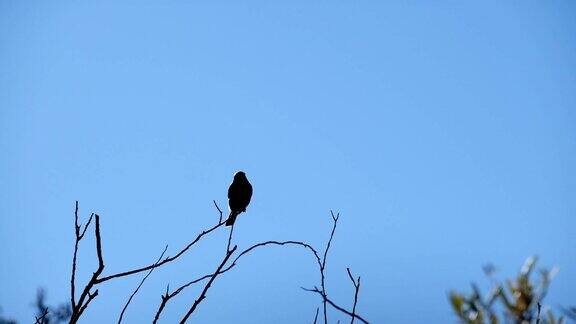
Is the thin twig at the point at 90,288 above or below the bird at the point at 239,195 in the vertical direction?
below

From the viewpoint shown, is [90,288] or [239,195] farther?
[239,195]

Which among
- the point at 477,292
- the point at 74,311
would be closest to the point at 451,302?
the point at 477,292

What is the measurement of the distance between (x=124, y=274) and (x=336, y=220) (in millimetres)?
1189

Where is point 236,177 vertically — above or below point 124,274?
above

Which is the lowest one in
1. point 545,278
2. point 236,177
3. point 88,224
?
point 545,278

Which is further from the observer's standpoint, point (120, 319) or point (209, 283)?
point (209, 283)

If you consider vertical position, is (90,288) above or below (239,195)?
below

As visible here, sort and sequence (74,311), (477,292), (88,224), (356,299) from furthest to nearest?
(356,299), (88,224), (477,292), (74,311)

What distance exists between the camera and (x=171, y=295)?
170 centimetres

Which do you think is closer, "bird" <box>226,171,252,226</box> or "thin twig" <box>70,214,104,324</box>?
"thin twig" <box>70,214,104,324</box>

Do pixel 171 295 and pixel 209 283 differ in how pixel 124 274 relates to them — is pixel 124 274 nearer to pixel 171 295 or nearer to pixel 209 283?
pixel 171 295

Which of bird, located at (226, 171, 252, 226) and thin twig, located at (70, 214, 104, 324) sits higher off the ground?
bird, located at (226, 171, 252, 226)

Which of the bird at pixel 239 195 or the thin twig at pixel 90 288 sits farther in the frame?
the bird at pixel 239 195

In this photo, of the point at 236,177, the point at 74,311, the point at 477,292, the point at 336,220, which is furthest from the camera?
the point at 236,177
